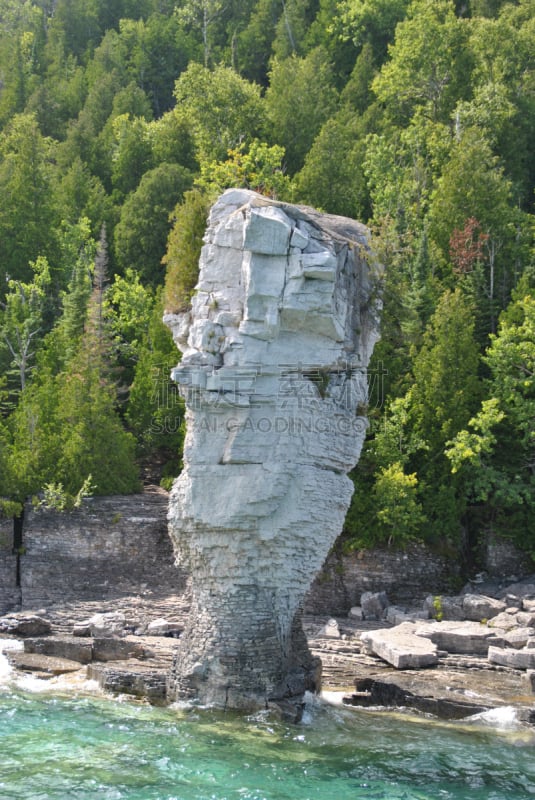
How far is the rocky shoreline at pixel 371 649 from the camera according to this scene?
22531 mm

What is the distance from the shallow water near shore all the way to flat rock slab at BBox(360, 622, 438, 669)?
2792 mm

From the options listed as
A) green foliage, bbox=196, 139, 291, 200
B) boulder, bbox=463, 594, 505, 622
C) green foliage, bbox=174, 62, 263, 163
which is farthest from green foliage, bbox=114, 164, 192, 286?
boulder, bbox=463, 594, 505, 622

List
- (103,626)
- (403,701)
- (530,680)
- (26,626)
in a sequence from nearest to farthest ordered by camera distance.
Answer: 1. (403,701)
2. (530,680)
3. (103,626)
4. (26,626)

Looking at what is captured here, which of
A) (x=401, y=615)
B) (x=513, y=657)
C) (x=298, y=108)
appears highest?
(x=298, y=108)

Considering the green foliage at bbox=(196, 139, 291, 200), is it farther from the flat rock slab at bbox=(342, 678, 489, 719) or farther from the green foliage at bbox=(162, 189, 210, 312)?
the flat rock slab at bbox=(342, 678, 489, 719)

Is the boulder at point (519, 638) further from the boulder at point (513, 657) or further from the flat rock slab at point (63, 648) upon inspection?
the flat rock slab at point (63, 648)

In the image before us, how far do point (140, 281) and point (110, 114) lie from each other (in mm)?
16711

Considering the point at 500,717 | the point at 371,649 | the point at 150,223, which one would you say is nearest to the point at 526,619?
the point at 371,649

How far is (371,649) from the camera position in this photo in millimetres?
25688

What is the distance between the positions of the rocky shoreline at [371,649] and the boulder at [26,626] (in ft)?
0.08

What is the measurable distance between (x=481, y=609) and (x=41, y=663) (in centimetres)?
1170

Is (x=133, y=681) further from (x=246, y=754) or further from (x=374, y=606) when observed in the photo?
(x=374, y=606)

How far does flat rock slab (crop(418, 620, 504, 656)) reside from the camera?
25.9m

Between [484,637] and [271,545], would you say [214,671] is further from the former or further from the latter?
[484,637]
